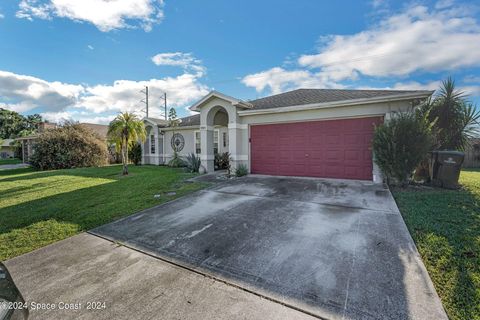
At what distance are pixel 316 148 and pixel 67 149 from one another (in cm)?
1983

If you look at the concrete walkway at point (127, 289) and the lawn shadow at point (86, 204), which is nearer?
the concrete walkway at point (127, 289)

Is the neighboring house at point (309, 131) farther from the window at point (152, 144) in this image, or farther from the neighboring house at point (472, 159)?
the neighboring house at point (472, 159)

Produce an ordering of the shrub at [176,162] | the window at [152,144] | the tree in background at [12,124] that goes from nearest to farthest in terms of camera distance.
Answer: the shrub at [176,162] < the window at [152,144] < the tree in background at [12,124]

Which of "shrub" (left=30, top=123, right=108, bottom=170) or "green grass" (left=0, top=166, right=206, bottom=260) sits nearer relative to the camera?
"green grass" (left=0, top=166, right=206, bottom=260)

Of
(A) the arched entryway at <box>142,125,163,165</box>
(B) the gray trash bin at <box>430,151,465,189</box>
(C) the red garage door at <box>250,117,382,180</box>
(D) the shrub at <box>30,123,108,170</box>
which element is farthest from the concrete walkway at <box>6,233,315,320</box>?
(D) the shrub at <box>30,123,108,170</box>

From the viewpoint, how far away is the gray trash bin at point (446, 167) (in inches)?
267

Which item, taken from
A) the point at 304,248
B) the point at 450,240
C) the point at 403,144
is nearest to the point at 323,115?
the point at 403,144

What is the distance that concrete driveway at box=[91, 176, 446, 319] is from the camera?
2.35 meters

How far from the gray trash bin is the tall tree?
→ 117 cm

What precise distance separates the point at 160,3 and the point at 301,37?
7.95 metres

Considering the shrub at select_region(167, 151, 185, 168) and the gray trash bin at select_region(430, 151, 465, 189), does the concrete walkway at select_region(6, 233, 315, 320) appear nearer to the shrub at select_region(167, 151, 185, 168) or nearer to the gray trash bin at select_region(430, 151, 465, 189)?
the gray trash bin at select_region(430, 151, 465, 189)

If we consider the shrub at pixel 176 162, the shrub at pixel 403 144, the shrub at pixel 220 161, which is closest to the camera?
the shrub at pixel 403 144

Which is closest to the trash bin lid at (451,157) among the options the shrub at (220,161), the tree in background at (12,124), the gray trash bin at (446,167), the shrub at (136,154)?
the gray trash bin at (446,167)

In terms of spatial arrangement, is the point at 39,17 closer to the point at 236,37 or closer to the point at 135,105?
the point at 236,37
